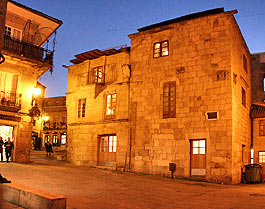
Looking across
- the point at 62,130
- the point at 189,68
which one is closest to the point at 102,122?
the point at 189,68

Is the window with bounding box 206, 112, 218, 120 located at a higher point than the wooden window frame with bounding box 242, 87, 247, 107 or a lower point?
lower

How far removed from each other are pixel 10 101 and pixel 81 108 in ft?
17.5

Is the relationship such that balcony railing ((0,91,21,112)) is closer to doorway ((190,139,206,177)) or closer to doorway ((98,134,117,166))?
doorway ((98,134,117,166))

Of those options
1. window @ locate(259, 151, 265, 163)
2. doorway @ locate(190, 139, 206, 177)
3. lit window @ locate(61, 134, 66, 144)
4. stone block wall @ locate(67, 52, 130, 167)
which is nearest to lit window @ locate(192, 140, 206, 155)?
doorway @ locate(190, 139, 206, 177)

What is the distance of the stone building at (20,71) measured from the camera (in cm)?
1673

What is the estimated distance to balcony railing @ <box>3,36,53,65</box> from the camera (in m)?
17.0

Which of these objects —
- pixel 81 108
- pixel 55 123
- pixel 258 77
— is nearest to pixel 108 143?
pixel 81 108

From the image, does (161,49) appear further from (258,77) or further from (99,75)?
(258,77)

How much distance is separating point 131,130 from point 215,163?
5443 millimetres

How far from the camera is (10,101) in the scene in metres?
16.6

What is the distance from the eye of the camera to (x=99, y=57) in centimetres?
2038

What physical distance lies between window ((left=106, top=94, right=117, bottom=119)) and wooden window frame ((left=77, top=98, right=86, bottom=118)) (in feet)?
7.19

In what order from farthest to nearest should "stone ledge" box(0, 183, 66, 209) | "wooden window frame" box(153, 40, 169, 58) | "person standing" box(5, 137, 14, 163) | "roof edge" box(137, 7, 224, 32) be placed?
"wooden window frame" box(153, 40, 169, 58), "person standing" box(5, 137, 14, 163), "roof edge" box(137, 7, 224, 32), "stone ledge" box(0, 183, 66, 209)

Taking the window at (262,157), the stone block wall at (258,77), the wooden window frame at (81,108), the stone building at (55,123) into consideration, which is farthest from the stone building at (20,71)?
the stone building at (55,123)
